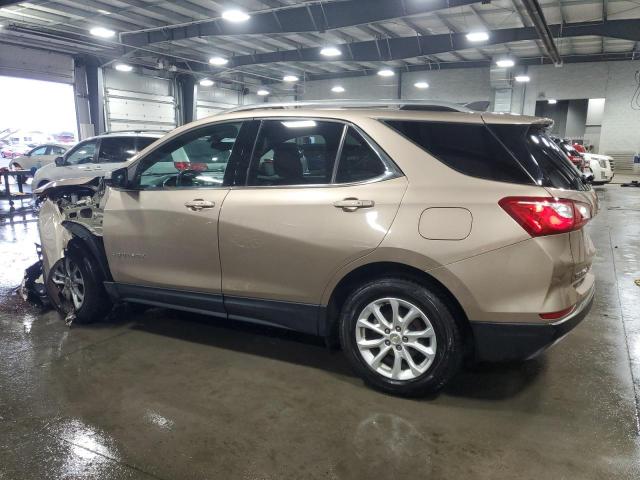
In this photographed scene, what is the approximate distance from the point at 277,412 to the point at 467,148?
1.80m

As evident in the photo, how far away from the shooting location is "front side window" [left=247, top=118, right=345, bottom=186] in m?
2.89

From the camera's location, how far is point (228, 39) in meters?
15.8

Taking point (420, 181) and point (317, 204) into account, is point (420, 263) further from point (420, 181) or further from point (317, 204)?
point (317, 204)

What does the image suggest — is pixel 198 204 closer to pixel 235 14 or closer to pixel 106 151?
pixel 106 151

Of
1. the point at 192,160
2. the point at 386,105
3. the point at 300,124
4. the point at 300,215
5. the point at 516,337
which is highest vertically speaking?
the point at 386,105

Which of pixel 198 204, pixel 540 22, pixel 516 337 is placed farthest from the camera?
pixel 540 22

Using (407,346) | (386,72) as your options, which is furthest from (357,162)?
(386,72)

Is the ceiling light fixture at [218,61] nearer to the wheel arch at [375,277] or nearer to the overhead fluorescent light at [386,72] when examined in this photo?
the overhead fluorescent light at [386,72]

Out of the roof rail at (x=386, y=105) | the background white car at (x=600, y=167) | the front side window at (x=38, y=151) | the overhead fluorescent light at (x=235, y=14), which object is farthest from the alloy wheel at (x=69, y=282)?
the background white car at (x=600, y=167)

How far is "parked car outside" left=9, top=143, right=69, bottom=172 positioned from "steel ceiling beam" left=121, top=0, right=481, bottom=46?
243 inches

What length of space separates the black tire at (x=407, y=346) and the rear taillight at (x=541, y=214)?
59 cm

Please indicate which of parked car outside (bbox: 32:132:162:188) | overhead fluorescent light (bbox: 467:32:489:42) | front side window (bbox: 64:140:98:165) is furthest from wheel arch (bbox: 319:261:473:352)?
overhead fluorescent light (bbox: 467:32:489:42)

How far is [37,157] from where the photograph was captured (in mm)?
15875

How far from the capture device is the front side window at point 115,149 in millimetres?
9598
